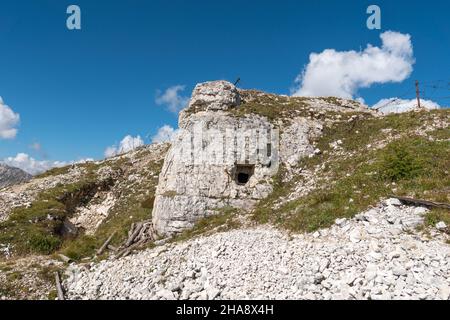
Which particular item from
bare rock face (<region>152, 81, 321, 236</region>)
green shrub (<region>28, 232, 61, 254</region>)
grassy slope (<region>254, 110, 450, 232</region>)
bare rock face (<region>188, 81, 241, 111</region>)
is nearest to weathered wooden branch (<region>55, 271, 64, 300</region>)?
bare rock face (<region>152, 81, 321, 236</region>)

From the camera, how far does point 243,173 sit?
27297mm

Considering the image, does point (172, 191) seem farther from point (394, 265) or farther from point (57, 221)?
point (394, 265)

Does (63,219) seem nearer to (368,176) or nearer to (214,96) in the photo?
(214,96)

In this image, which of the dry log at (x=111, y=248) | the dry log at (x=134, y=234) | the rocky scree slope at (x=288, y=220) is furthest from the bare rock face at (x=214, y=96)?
the dry log at (x=111, y=248)

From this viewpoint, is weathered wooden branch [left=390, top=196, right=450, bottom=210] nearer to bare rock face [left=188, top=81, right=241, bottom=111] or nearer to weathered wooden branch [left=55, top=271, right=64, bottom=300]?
bare rock face [left=188, top=81, right=241, bottom=111]

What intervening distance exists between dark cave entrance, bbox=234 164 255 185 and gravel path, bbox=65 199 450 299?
773 centimetres

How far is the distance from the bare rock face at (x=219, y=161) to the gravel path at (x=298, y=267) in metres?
5.17

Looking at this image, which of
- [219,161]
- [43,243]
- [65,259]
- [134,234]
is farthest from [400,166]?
[43,243]

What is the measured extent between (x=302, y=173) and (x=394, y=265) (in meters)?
14.5

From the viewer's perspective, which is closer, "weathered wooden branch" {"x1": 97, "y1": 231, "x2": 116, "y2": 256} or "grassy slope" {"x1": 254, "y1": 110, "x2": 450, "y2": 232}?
"grassy slope" {"x1": 254, "y1": 110, "x2": 450, "y2": 232}

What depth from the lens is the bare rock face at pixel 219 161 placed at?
945 inches

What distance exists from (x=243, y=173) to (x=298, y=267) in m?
14.8

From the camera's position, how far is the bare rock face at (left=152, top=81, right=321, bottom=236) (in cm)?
2402

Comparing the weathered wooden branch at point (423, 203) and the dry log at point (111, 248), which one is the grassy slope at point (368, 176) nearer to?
the weathered wooden branch at point (423, 203)
